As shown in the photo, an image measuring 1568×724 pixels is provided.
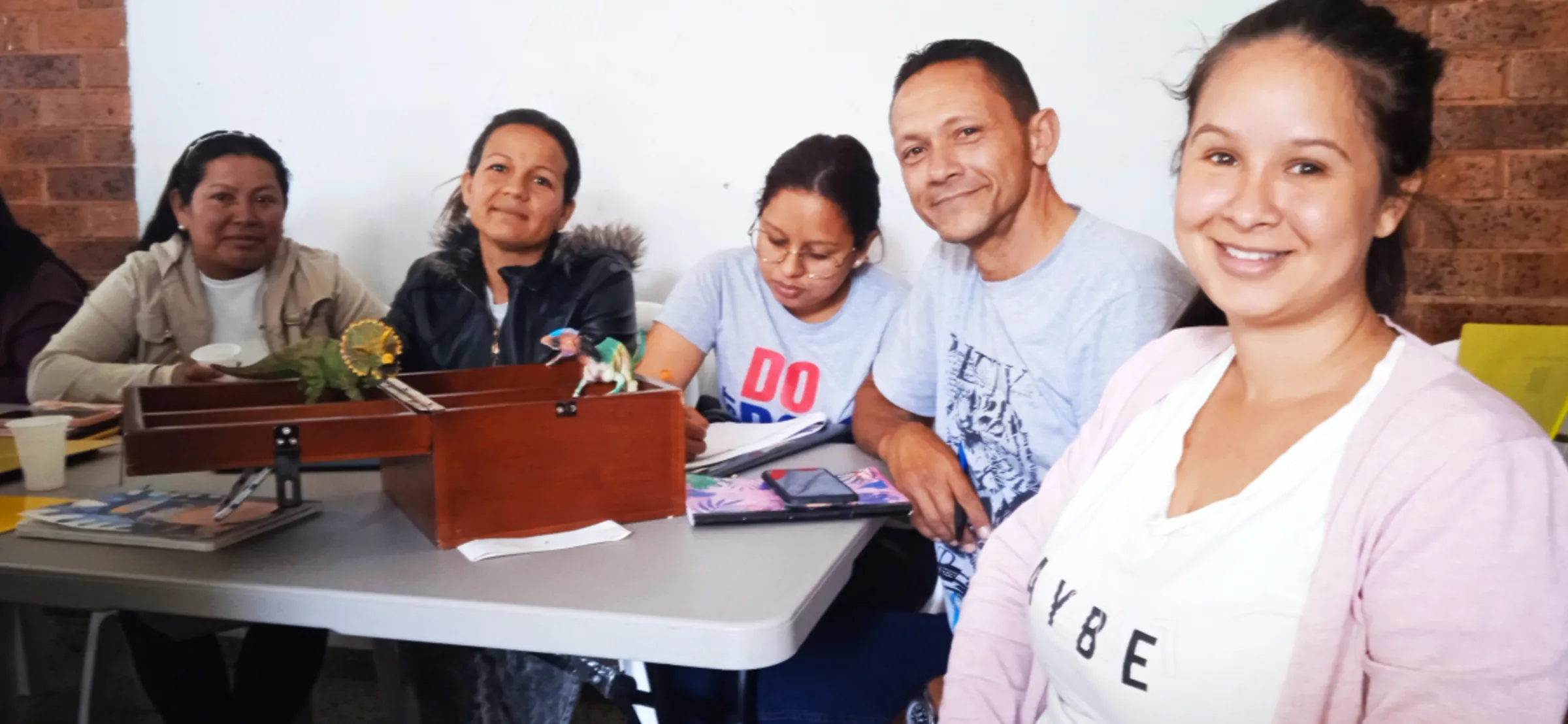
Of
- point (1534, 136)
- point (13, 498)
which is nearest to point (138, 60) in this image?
point (13, 498)

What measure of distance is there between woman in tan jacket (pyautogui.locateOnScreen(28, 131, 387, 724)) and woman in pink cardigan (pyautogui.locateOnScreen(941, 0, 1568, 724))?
1.52 m

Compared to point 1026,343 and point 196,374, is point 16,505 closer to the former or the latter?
point 196,374

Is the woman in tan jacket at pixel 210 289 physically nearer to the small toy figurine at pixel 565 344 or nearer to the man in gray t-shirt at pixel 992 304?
the small toy figurine at pixel 565 344

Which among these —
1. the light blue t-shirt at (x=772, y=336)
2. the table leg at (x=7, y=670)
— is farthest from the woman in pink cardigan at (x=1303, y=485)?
the table leg at (x=7, y=670)

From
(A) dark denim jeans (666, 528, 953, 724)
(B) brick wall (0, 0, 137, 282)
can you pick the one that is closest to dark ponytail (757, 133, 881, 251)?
(A) dark denim jeans (666, 528, 953, 724)

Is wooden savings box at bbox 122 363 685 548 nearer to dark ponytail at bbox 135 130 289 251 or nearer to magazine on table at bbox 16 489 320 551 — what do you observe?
magazine on table at bbox 16 489 320 551

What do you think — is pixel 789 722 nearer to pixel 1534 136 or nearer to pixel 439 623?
pixel 439 623

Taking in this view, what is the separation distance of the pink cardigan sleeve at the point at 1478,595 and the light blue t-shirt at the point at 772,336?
111 centimetres

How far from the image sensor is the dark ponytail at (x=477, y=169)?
1859mm

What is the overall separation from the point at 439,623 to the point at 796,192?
1.08 metres

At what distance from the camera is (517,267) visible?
1.87 metres

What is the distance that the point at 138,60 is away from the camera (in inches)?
79.0

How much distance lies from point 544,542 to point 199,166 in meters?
1.41

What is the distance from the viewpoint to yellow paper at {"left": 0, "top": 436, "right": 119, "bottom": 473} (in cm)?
137
